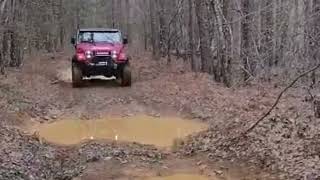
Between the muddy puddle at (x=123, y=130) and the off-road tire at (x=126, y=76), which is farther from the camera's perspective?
the off-road tire at (x=126, y=76)

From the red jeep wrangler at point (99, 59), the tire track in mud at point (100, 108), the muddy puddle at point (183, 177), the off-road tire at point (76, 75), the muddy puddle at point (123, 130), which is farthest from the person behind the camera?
the off-road tire at point (76, 75)

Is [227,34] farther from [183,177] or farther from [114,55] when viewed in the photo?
[183,177]

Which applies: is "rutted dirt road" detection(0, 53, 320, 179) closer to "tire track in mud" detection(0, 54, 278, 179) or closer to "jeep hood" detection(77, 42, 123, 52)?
"tire track in mud" detection(0, 54, 278, 179)

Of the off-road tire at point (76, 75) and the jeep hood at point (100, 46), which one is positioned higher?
A: the jeep hood at point (100, 46)

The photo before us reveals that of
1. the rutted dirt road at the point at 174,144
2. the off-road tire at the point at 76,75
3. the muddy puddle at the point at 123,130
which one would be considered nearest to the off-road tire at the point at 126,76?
the rutted dirt road at the point at 174,144

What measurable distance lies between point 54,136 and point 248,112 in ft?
15.7

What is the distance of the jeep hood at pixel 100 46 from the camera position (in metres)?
19.9

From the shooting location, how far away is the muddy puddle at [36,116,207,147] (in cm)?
1262

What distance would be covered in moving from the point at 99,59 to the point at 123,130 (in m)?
6.79

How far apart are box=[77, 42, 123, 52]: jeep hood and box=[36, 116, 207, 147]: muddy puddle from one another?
18.0ft

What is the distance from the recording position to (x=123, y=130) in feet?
44.3

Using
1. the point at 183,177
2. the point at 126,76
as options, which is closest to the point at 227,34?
the point at 126,76

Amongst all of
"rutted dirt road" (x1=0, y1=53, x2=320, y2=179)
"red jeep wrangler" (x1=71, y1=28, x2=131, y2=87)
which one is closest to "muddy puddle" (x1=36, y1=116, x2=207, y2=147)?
"rutted dirt road" (x1=0, y1=53, x2=320, y2=179)

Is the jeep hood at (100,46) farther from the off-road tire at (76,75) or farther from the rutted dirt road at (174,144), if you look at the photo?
the rutted dirt road at (174,144)
